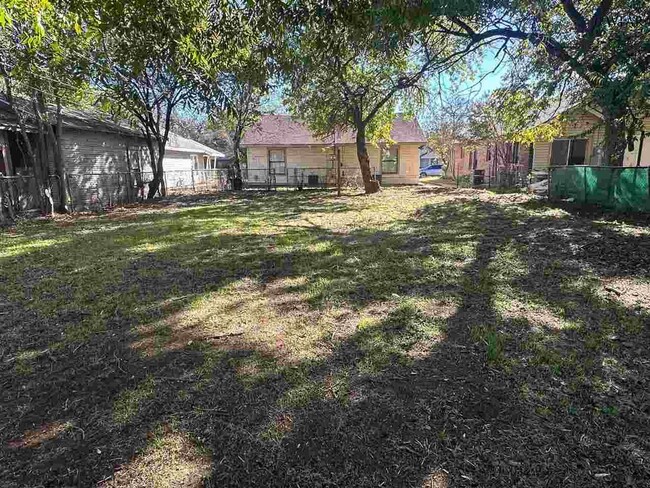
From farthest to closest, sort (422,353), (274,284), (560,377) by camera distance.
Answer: (274,284) → (422,353) → (560,377)

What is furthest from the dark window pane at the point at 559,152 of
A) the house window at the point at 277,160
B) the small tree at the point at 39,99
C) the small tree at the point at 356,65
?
the small tree at the point at 39,99

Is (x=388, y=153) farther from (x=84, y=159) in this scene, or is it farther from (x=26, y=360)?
(x=26, y=360)

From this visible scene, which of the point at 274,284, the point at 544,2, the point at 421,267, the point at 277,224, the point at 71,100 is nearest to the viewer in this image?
the point at 274,284

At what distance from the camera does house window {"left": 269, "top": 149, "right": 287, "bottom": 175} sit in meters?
25.1

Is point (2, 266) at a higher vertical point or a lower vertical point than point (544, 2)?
lower

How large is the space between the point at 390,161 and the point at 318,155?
14.3 feet

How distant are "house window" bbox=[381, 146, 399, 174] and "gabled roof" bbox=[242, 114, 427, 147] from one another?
822mm

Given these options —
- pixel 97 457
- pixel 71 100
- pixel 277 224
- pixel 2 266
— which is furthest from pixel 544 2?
pixel 71 100

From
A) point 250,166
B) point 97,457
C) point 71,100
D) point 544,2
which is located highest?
point 544,2

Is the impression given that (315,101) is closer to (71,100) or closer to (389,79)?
(389,79)

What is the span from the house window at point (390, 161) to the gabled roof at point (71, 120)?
1333 centimetres

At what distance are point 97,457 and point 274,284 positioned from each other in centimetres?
290

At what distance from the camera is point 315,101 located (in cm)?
1571

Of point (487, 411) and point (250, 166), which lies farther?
point (250, 166)
